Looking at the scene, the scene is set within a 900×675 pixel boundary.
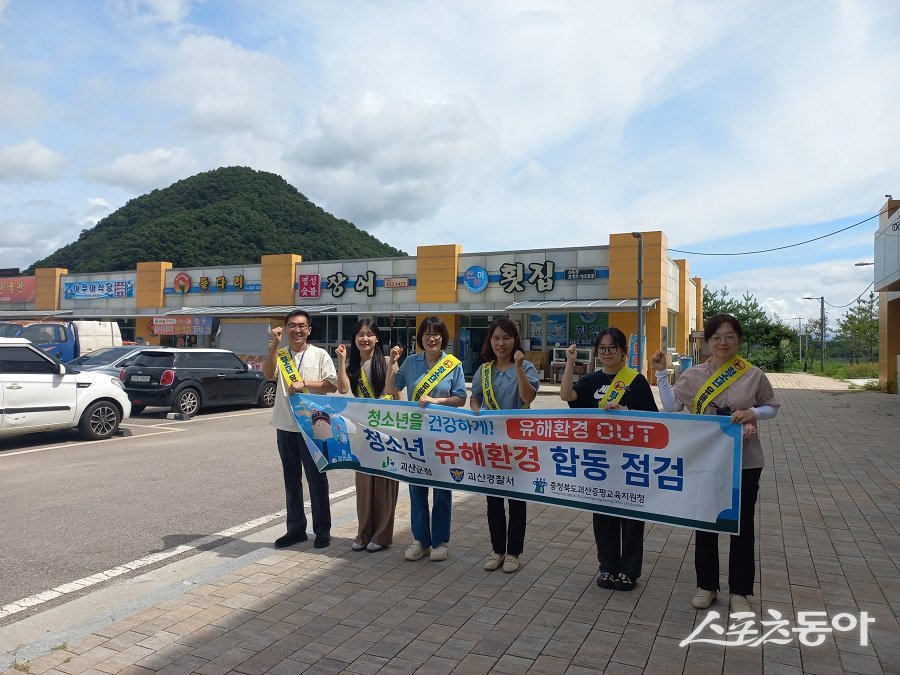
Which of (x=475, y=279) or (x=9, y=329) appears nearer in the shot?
(x=9, y=329)

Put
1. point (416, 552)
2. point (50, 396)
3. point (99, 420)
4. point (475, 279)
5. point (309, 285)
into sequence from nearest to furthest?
point (416, 552)
point (50, 396)
point (99, 420)
point (475, 279)
point (309, 285)

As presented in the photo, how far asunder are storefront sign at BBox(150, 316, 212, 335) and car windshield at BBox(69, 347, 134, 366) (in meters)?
13.9

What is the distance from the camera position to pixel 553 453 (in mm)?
4672

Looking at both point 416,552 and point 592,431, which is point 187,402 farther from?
point 592,431

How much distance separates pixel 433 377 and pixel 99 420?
8.37 meters

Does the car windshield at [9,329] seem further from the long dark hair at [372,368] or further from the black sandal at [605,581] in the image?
the black sandal at [605,581]

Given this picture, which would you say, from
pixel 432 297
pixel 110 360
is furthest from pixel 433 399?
pixel 432 297

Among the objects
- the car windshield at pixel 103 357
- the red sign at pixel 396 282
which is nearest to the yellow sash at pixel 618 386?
the car windshield at pixel 103 357

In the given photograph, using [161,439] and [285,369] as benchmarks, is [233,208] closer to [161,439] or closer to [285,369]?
[161,439]

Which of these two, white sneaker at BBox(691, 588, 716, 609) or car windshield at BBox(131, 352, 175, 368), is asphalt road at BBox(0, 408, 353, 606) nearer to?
car windshield at BBox(131, 352, 175, 368)

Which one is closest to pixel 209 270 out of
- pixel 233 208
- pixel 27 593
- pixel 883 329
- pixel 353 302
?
pixel 353 302

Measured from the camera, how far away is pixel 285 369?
5.51 metres

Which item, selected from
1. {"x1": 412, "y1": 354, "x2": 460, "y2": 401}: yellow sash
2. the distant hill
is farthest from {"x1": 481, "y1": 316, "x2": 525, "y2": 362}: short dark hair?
the distant hill

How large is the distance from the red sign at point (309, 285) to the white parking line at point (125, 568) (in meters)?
26.9
